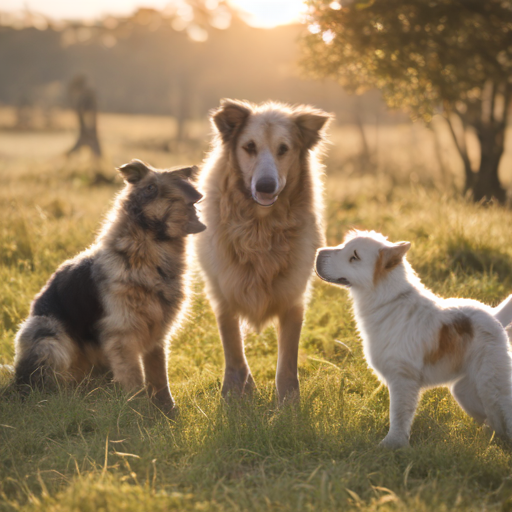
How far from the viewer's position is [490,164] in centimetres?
1228

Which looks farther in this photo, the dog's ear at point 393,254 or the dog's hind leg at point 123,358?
the dog's hind leg at point 123,358

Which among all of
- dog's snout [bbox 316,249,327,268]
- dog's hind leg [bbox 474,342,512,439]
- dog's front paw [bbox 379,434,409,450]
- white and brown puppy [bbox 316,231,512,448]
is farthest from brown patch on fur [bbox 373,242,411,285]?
dog's front paw [bbox 379,434,409,450]

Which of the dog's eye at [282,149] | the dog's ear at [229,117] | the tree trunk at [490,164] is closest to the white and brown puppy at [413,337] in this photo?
the dog's eye at [282,149]

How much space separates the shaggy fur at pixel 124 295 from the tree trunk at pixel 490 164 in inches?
393

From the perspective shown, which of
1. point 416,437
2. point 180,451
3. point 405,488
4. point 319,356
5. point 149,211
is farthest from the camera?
point 319,356

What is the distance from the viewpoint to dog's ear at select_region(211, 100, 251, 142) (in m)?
4.38

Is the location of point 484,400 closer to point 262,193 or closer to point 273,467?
point 273,467

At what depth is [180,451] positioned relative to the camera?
333cm

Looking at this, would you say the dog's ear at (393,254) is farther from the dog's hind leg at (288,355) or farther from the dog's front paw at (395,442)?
the dog's hind leg at (288,355)

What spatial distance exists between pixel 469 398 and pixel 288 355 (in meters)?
1.48

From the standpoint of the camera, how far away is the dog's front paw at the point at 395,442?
10.9 feet

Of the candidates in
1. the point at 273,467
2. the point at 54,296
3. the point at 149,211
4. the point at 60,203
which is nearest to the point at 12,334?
the point at 54,296

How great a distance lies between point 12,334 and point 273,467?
3505 millimetres

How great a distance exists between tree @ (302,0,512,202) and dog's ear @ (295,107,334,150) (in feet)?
15.1
